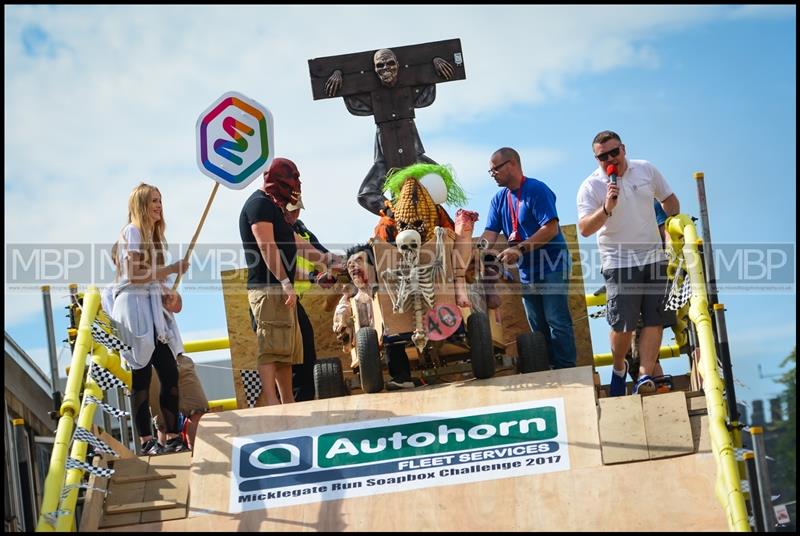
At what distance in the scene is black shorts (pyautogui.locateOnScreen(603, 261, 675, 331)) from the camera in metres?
9.44

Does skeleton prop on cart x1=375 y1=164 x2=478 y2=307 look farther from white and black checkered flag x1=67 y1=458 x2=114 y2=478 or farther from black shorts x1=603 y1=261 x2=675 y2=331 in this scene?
white and black checkered flag x1=67 y1=458 x2=114 y2=478

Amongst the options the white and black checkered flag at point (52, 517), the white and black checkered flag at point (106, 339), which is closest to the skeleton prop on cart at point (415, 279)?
the white and black checkered flag at point (106, 339)

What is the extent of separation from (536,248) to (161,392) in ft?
9.40

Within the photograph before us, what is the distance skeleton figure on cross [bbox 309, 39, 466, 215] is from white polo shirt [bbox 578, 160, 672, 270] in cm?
247

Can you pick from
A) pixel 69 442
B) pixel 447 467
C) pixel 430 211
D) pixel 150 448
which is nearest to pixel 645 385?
pixel 447 467

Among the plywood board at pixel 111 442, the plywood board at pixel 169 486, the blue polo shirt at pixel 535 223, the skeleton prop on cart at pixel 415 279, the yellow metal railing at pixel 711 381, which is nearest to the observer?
the yellow metal railing at pixel 711 381

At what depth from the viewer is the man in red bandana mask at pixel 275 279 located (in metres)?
9.55

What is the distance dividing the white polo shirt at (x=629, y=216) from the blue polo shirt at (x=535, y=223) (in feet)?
1.86

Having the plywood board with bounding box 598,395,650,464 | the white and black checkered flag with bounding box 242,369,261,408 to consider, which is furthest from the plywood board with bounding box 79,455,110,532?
the plywood board with bounding box 598,395,650,464

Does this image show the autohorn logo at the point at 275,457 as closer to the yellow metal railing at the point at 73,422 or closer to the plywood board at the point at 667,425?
the yellow metal railing at the point at 73,422

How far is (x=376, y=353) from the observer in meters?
9.33

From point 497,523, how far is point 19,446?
5.22 metres

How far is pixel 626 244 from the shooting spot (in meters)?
9.55

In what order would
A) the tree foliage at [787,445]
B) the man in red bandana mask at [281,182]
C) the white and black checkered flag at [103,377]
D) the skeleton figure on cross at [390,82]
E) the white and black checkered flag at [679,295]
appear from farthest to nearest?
the tree foliage at [787,445]
the skeleton figure on cross at [390,82]
the man in red bandana mask at [281,182]
the white and black checkered flag at [103,377]
the white and black checkered flag at [679,295]
